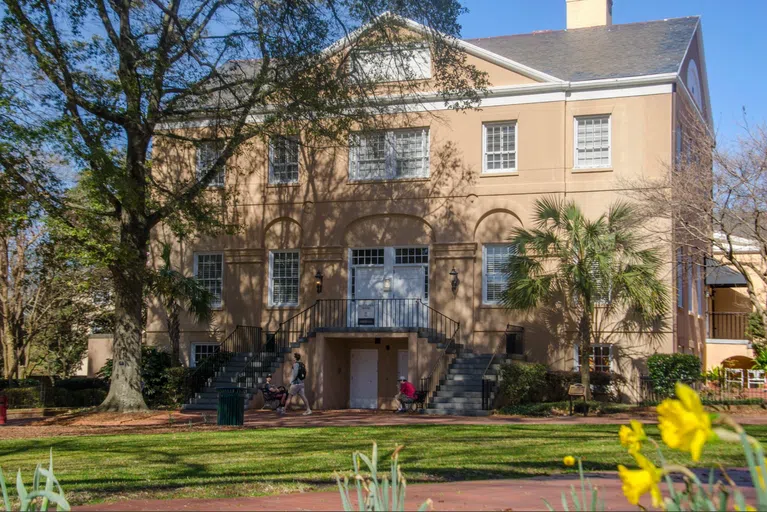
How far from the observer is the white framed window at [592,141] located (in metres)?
26.2

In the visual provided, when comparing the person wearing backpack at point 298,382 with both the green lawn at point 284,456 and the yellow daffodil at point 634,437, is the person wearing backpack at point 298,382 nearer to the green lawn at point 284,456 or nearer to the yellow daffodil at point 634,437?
the green lawn at point 284,456

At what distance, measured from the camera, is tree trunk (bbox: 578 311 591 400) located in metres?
23.4

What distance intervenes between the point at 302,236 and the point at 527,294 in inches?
338

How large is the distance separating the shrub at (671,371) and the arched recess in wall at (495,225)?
5852 mm

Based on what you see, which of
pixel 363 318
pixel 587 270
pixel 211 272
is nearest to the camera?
pixel 587 270

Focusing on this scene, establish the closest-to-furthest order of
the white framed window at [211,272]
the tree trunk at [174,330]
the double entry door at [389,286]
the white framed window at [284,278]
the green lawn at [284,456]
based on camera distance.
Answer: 1. the green lawn at [284,456]
2. the double entry door at [389,286]
3. the tree trunk at [174,330]
4. the white framed window at [284,278]
5. the white framed window at [211,272]

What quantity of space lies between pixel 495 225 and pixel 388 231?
11.7 feet

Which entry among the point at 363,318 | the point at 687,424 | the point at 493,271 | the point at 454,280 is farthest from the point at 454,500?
the point at 363,318

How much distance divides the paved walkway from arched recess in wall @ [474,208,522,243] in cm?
1804

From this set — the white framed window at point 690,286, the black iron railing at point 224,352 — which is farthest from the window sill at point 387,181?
the white framed window at point 690,286

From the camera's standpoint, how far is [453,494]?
8047 millimetres

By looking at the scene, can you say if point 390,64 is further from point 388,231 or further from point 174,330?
point 174,330

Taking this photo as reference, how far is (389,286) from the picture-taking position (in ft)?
92.1

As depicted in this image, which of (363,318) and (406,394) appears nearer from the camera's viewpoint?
(406,394)
